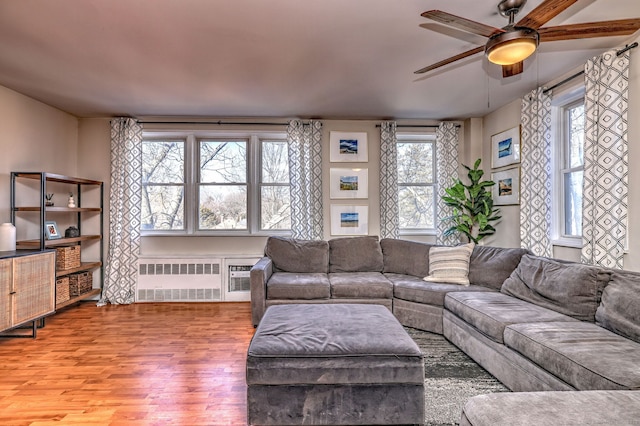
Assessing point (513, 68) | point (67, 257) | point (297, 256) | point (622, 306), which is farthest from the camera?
point (297, 256)

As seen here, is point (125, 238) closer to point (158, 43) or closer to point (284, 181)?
point (284, 181)

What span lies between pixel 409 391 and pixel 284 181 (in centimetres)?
349

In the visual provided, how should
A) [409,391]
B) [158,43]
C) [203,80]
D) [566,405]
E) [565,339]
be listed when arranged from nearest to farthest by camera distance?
[566,405], [409,391], [565,339], [158,43], [203,80]

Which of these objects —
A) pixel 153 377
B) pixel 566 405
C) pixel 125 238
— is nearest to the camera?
pixel 566 405

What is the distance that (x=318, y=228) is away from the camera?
4586 mm

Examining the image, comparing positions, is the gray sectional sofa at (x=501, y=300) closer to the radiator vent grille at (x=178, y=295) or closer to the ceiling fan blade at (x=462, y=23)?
the radiator vent grille at (x=178, y=295)

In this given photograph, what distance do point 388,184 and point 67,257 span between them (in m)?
4.12

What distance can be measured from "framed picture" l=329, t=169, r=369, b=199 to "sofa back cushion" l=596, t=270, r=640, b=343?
9.69ft

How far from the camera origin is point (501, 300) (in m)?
2.74

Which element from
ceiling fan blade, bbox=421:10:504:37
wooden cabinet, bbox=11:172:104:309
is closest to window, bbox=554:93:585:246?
ceiling fan blade, bbox=421:10:504:37

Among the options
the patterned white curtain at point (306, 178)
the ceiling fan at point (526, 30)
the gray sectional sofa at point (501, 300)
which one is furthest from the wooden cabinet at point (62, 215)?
the ceiling fan at point (526, 30)

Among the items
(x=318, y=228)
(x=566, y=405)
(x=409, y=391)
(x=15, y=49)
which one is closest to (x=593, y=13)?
(x=566, y=405)

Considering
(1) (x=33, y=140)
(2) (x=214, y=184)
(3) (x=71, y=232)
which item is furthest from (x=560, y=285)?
(1) (x=33, y=140)

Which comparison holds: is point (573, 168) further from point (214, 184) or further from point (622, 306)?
point (214, 184)
